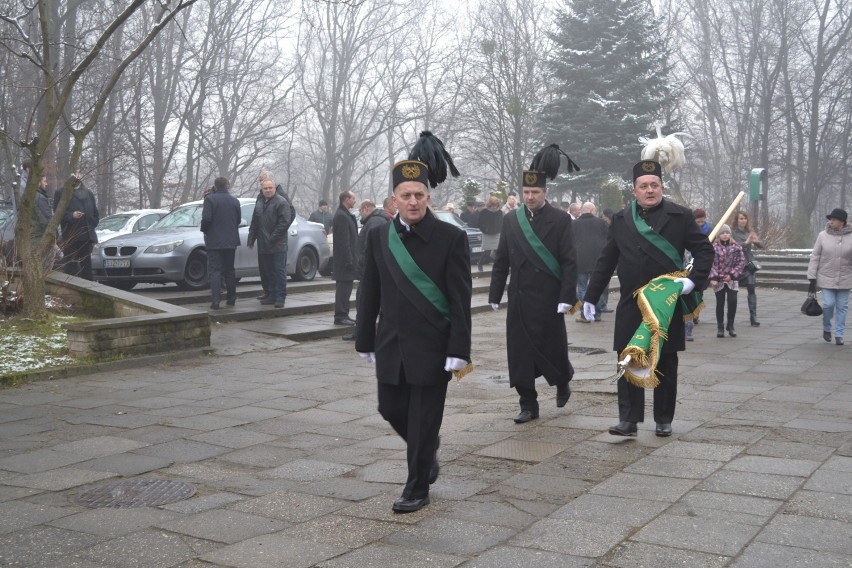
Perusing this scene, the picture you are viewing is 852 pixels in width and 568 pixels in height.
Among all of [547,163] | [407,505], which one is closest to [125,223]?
[547,163]

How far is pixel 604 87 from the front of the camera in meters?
36.7

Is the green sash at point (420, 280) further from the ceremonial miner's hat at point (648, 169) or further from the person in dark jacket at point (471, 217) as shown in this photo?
the person in dark jacket at point (471, 217)

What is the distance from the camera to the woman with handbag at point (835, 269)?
13.0 metres

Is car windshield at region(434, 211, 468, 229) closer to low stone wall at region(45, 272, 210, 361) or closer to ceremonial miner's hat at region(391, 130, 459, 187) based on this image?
low stone wall at region(45, 272, 210, 361)

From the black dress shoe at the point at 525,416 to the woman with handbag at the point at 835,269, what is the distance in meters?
6.79

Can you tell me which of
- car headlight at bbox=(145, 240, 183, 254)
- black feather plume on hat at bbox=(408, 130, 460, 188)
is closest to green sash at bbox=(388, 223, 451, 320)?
black feather plume on hat at bbox=(408, 130, 460, 188)

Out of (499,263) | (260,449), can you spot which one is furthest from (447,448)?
(499,263)

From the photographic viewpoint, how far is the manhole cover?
5.66 m

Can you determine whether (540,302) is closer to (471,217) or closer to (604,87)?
(471,217)

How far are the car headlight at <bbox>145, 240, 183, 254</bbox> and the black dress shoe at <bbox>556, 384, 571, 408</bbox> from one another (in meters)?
8.94

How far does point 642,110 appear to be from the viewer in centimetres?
3653

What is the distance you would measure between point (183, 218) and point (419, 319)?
12165 millimetres

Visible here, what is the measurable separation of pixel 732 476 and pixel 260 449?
3.22 m

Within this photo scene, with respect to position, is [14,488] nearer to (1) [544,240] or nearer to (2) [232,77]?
(1) [544,240]
